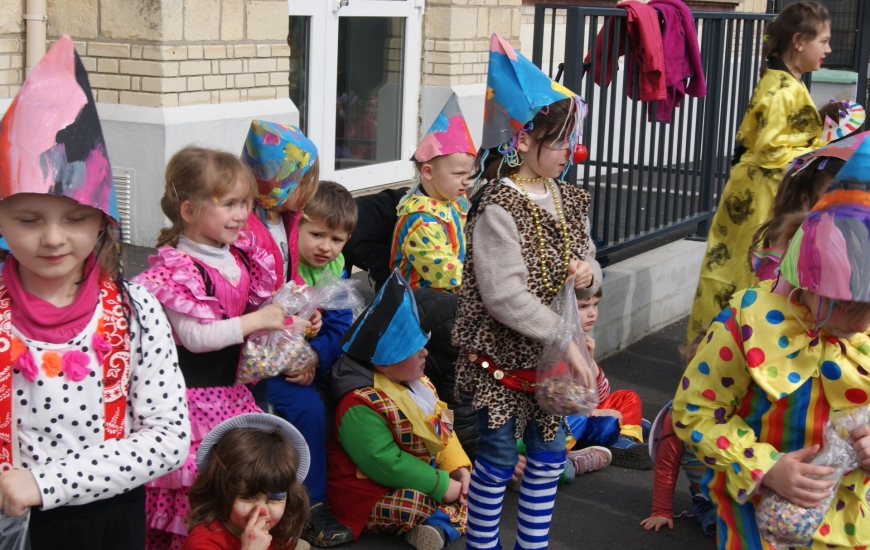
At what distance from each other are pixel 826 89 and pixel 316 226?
15.1 m

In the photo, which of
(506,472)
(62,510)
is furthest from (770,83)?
(62,510)

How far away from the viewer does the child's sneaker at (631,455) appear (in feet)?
15.8

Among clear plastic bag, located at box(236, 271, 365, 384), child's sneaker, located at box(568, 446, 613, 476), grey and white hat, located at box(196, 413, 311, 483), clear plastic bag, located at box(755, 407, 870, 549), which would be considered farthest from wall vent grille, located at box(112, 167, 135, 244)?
clear plastic bag, located at box(755, 407, 870, 549)

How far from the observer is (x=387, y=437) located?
3844 millimetres

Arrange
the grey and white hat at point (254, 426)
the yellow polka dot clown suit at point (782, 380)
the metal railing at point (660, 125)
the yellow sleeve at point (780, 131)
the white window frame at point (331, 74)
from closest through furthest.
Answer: the yellow polka dot clown suit at point (782, 380)
the grey and white hat at point (254, 426)
the yellow sleeve at point (780, 131)
the metal railing at point (660, 125)
the white window frame at point (331, 74)

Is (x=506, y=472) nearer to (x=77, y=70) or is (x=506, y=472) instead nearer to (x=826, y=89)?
(x=77, y=70)

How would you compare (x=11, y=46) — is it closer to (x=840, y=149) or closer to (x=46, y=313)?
(x=46, y=313)

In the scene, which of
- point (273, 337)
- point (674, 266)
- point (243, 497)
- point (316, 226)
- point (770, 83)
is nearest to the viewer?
point (243, 497)

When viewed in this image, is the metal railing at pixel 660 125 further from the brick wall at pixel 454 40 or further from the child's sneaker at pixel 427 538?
the child's sneaker at pixel 427 538

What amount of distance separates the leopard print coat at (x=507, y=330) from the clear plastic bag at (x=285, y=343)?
0.50 meters

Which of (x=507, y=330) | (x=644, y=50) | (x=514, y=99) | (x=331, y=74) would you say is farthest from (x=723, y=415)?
(x=331, y=74)

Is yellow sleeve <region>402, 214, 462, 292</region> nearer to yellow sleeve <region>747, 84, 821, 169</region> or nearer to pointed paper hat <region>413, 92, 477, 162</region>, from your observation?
pointed paper hat <region>413, 92, 477, 162</region>

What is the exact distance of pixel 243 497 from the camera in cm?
271

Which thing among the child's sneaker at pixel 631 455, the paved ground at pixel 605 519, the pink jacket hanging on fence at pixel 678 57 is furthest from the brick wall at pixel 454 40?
the child's sneaker at pixel 631 455
